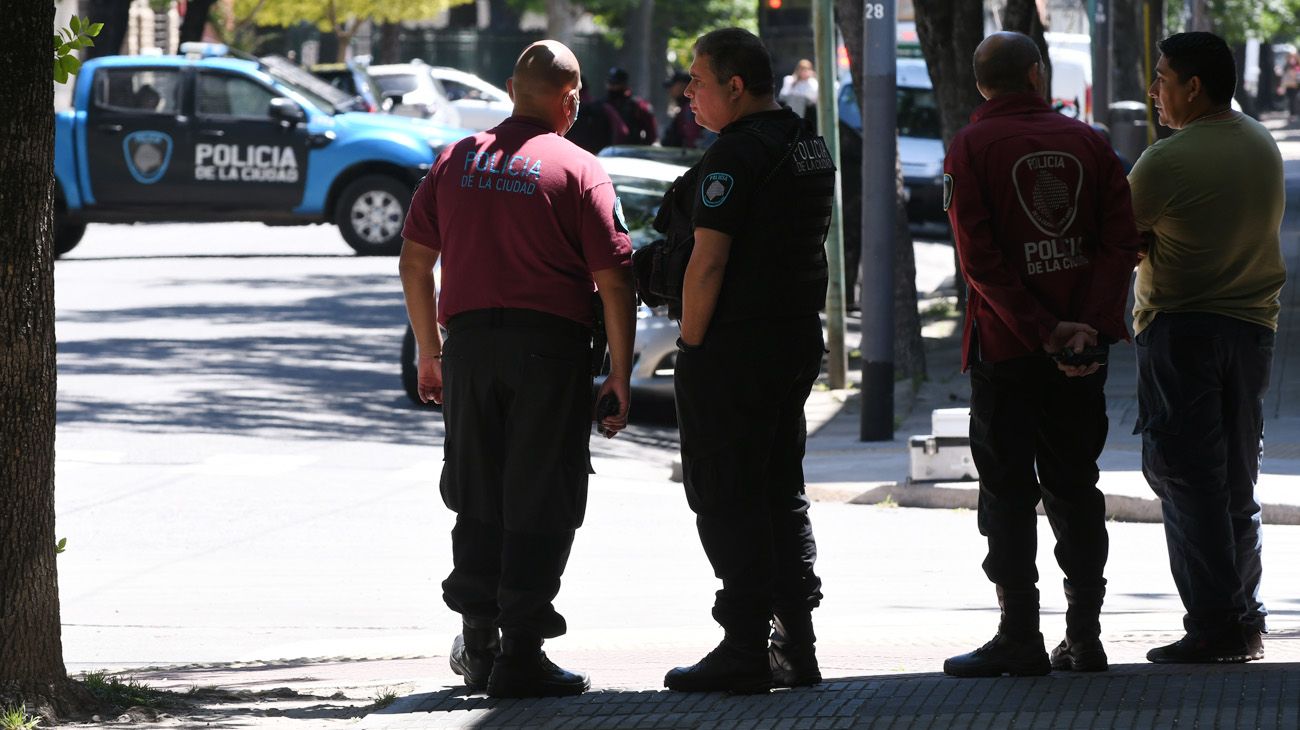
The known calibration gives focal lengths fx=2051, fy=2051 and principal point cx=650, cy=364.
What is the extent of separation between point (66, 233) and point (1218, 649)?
60.9 feet

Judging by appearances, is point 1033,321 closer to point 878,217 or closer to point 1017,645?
point 1017,645

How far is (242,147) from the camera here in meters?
21.7

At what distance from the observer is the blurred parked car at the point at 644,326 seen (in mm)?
12352

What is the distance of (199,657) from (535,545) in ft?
6.49

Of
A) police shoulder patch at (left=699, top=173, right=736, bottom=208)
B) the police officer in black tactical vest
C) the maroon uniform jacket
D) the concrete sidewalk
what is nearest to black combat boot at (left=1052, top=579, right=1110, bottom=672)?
the maroon uniform jacket

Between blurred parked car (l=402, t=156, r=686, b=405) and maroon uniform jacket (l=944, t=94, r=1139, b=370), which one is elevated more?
maroon uniform jacket (l=944, t=94, r=1139, b=370)

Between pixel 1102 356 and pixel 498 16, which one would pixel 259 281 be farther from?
pixel 498 16

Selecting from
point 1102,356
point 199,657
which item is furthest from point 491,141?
point 199,657

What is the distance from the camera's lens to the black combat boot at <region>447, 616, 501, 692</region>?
5.48m

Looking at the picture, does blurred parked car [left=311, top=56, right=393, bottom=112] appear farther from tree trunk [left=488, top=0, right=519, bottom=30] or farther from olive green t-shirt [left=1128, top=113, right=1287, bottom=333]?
tree trunk [left=488, top=0, right=519, bottom=30]

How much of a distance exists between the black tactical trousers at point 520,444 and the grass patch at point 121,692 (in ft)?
3.00

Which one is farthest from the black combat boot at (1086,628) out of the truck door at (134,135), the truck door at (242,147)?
the truck door at (134,135)

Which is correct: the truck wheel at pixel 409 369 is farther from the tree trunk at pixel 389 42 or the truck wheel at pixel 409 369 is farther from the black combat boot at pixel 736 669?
the tree trunk at pixel 389 42

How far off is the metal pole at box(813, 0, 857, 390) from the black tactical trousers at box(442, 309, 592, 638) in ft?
27.2
